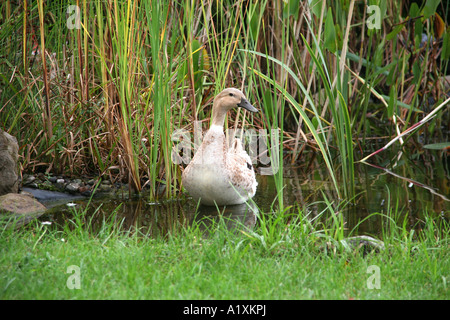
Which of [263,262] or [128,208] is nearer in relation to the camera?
[263,262]

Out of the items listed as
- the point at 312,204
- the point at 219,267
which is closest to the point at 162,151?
the point at 312,204

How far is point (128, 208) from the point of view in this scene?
14.3ft

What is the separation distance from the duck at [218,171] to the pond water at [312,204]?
0.43 ft

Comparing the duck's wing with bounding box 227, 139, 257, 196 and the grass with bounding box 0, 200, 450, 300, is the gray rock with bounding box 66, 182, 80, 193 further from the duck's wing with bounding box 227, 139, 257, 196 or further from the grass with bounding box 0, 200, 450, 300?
the duck's wing with bounding box 227, 139, 257, 196

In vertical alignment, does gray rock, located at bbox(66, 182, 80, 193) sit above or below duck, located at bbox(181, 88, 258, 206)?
below

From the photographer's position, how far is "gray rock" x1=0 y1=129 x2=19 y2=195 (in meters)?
4.12

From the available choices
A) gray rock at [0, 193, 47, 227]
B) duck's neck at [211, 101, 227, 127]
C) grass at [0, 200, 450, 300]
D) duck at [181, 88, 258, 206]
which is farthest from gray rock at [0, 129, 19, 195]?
duck's neck at [211, 101, 227, 127]

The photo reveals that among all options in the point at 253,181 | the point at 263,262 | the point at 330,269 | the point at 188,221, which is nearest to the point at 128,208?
the point at 188,221

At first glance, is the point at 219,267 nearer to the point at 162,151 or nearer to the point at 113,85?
the point at 162,151

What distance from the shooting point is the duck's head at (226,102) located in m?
4.40

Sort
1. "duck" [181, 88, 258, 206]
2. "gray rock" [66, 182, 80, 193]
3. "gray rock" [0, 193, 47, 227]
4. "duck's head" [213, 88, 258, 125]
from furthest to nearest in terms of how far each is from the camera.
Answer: "gray rock" [66, 182, 80, 193] < "duck's head" [213, 88, 258, 125] < "duck" [181, 88, 258, 206] < "gray rock" [0, 193, 47, 227]

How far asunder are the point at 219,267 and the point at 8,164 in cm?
217

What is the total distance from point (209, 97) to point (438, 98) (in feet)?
10.3
